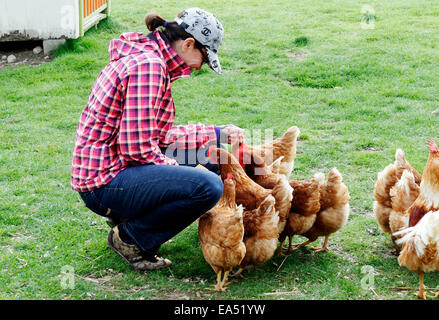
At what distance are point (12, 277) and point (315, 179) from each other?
2.33 metres

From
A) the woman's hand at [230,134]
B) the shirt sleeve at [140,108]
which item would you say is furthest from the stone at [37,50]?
the shirt sleeve at [140,108]

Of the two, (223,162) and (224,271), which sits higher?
(223,162)

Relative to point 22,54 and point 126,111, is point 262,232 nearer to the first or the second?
point 126,111

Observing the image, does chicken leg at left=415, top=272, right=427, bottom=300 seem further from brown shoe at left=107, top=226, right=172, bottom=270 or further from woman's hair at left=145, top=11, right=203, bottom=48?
woman's hair at left=145, top=11, right=203, bottom=48

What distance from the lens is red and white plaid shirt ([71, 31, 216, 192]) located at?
330cm

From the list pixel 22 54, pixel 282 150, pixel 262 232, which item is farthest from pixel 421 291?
pixel 22 54

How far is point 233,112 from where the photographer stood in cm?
721

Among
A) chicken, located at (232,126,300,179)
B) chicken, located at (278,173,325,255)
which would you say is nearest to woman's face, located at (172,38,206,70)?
chicken, located at (278,173,325,255)

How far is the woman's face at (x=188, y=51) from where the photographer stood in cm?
350

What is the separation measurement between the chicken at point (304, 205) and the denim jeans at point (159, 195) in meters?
0.75

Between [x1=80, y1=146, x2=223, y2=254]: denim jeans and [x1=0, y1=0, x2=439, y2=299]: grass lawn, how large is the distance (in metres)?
0.50

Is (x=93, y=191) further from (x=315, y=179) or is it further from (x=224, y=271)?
(x=315, y=179)

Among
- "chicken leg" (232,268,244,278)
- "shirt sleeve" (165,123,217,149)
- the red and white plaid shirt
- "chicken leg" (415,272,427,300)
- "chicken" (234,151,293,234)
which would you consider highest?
the red and white plaid shirt

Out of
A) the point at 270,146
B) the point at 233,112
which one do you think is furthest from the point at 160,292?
the point at 233,112
